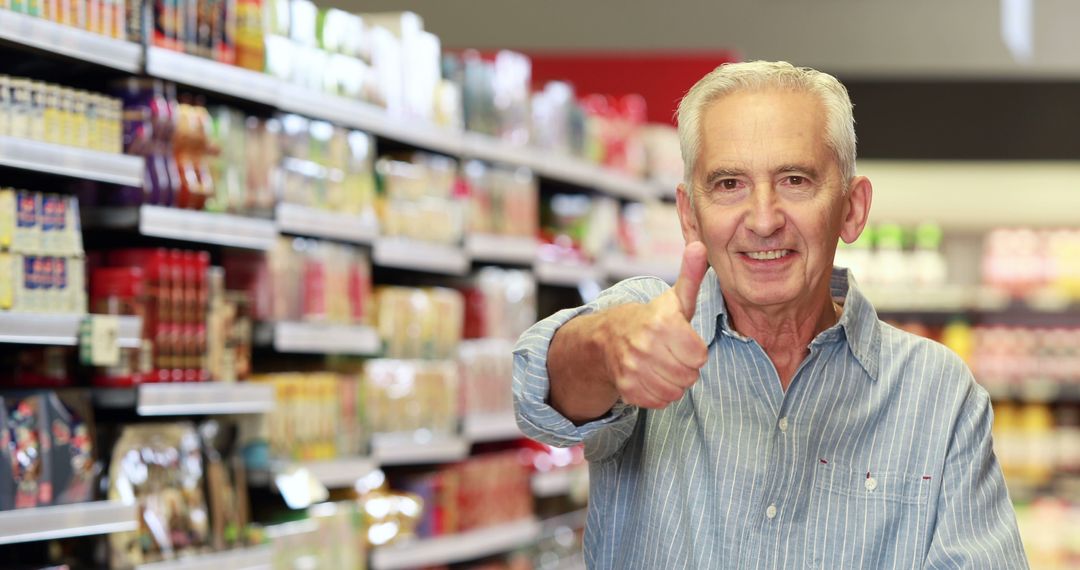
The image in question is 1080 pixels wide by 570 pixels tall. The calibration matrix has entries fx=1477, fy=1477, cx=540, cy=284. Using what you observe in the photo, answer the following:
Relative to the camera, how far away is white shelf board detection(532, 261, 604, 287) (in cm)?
617

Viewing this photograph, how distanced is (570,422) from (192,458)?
2.26 metres

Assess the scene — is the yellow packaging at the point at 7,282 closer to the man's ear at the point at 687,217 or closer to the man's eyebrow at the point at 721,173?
the man's ear at the point at 687,217

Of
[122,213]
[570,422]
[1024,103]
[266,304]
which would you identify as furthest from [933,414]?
[1024,103]

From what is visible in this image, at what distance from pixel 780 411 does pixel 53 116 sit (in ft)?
6.51

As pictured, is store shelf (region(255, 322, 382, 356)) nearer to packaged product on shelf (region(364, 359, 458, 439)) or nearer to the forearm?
packaged product on shelf (region(364, 359, 458, 439))

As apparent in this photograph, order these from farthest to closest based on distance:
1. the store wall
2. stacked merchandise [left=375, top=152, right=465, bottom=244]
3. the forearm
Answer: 1. the store wall
2. stacked merchandise [left=375, top=152, right=465, bottom=244]
3. the forearm

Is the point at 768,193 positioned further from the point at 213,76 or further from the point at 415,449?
the point at 415,449

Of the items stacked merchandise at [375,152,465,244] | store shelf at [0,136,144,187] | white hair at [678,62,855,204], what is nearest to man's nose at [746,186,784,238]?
white hair at [678,62,855,204]

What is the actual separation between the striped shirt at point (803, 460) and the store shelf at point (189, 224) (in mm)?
1911

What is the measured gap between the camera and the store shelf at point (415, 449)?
187 inches

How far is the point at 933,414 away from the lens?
1827 millimetres

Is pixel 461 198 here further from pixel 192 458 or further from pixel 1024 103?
pixel 1024 103

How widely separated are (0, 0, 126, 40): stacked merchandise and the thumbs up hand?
1.99 metres

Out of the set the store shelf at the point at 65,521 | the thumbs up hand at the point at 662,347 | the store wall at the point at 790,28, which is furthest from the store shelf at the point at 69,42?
the store wall at the point at 790,28
